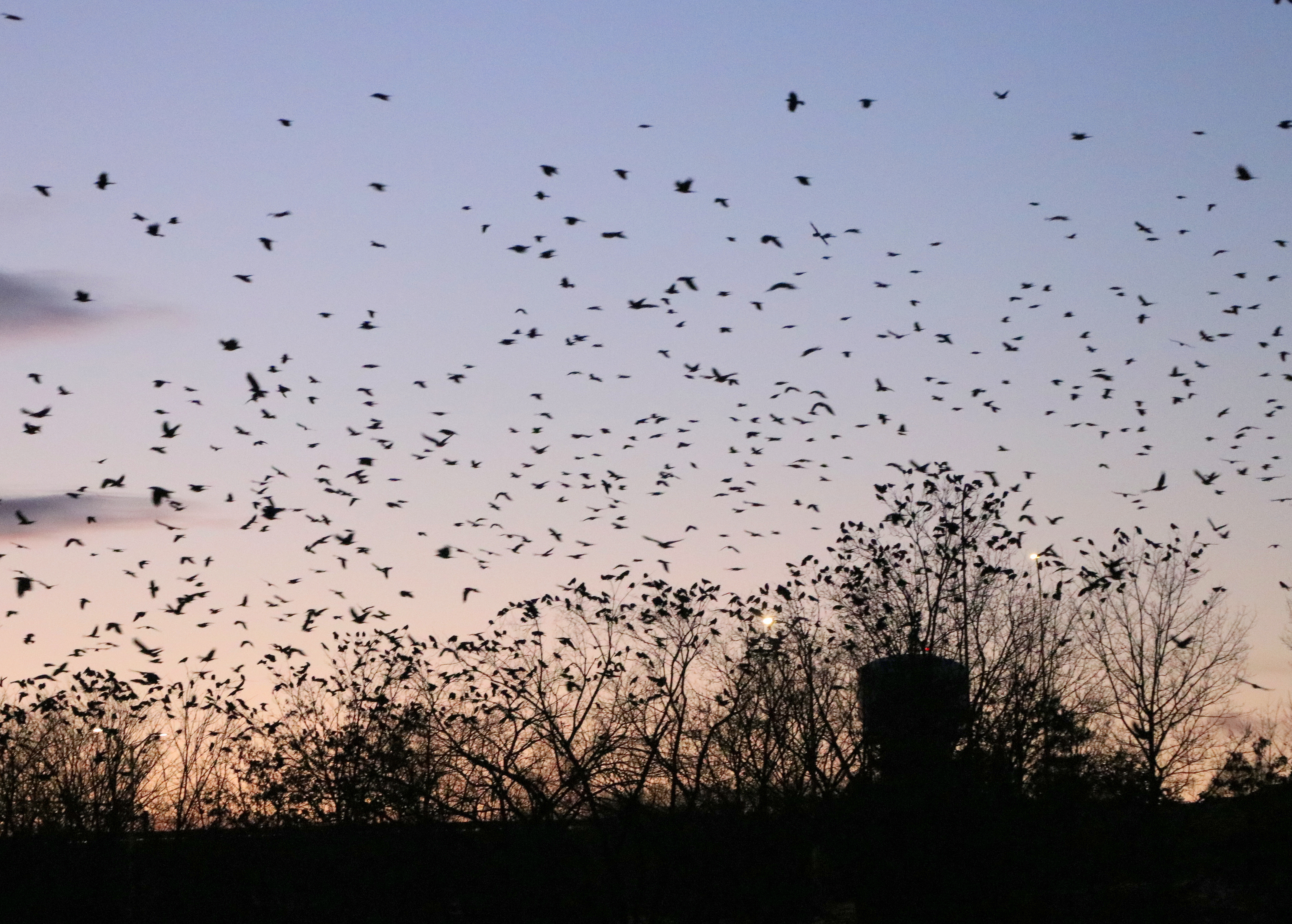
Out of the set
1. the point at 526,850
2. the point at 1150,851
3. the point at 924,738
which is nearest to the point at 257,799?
the point at 526,850

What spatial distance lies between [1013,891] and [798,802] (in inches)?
222

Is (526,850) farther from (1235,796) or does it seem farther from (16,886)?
(1235,796)

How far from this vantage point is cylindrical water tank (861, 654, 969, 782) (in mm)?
35219

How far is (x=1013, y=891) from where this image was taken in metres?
34.1

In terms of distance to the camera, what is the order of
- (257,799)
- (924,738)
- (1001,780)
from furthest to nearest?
(257,799), (924,738), (1001,780)

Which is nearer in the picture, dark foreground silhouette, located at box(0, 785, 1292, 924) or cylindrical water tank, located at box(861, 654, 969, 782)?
dark foreground silhouette, located at box(0, 785, 1292, 924)

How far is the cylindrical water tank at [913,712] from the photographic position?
35.2 meters

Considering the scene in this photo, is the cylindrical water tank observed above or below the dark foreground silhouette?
above

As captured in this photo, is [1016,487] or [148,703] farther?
[148,703]

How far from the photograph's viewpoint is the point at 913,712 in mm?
36625

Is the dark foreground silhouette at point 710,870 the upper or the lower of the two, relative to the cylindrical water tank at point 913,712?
lower

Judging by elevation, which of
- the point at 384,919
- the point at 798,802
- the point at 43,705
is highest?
the point at 43,705

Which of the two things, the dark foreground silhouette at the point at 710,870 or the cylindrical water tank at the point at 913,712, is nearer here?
the dark foreground silhouette at the point at 710,870

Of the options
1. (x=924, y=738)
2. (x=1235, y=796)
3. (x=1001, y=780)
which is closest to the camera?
(x=1001, y=780)
